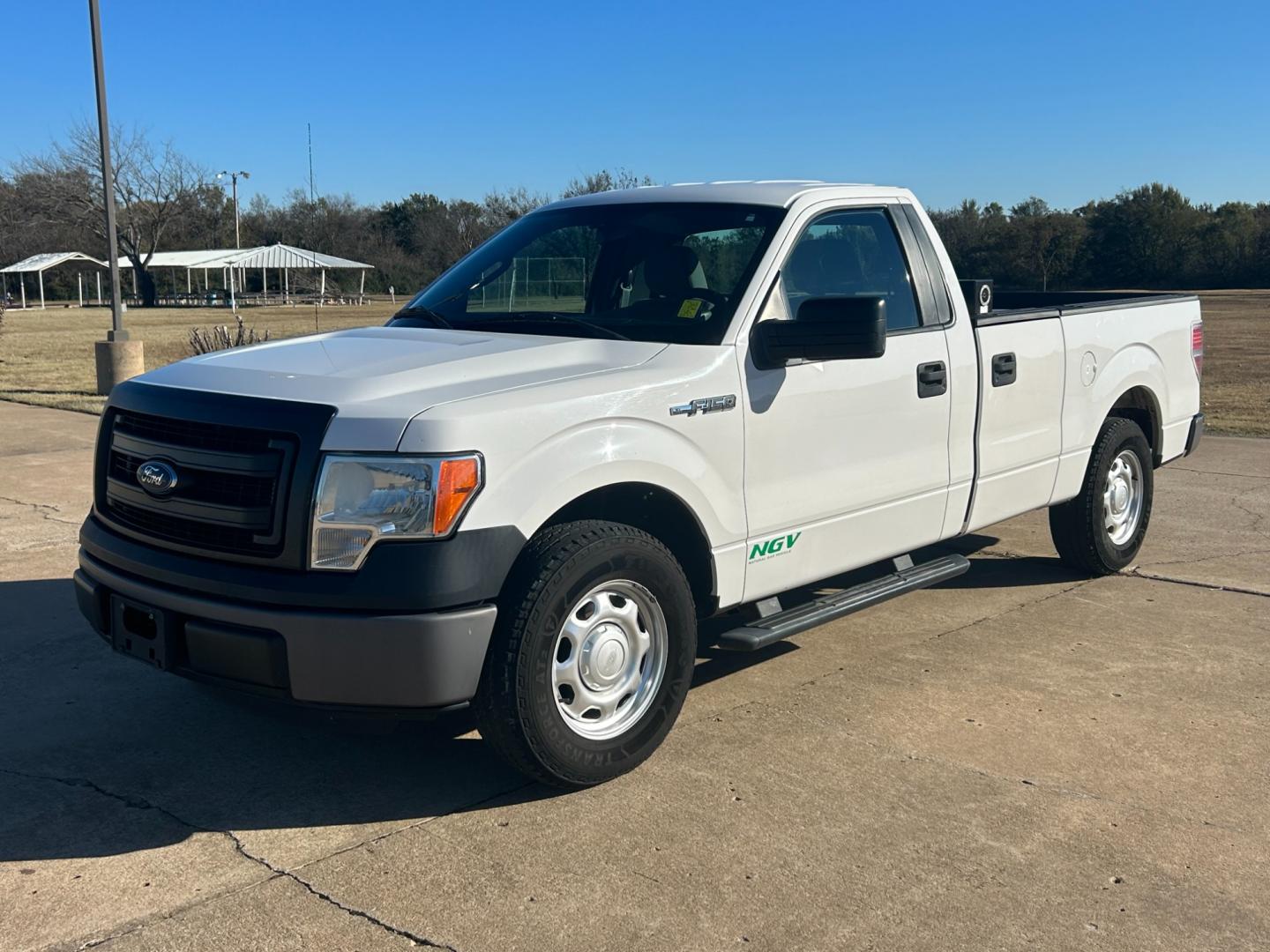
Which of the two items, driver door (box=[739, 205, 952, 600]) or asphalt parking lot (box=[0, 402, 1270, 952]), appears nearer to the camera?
asphalt parking lot (box=[0, 402, 1270, 952])

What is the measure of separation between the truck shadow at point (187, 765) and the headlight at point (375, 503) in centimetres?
61

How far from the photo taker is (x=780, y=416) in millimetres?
4535

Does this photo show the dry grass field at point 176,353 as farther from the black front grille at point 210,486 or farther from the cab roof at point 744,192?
the black front grille at point 210,486

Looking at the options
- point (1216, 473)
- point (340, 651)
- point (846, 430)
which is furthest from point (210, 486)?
point (1216, 473)

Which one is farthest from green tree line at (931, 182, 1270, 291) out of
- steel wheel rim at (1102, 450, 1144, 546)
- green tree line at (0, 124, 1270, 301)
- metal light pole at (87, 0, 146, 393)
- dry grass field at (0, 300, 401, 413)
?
steel wheel rim at (1102, 450, 1144, 546)

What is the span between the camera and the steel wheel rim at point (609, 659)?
12.9 ft

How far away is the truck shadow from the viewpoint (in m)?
3.80

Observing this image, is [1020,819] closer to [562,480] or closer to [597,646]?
[597,646]

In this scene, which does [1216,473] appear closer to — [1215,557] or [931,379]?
[1215,557]

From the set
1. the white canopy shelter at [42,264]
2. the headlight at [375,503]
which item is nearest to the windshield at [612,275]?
the headlight at [375,503]

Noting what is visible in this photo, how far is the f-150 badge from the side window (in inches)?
21.8

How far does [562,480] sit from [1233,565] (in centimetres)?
487

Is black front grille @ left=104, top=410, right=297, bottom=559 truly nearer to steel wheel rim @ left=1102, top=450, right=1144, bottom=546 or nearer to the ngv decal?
the ngv decal

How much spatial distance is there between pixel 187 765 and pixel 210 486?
3.59 feet
